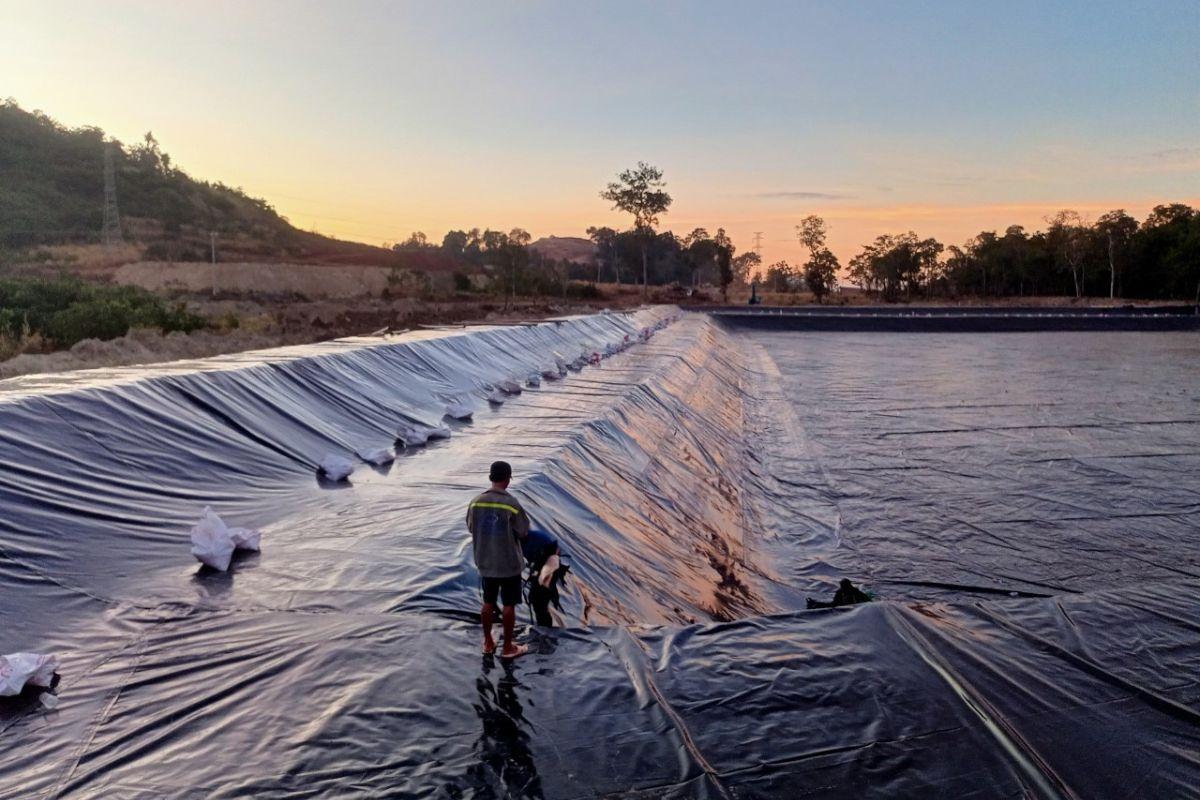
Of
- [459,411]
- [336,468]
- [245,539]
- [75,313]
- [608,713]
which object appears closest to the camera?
[608,713]

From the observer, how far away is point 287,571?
501 cm

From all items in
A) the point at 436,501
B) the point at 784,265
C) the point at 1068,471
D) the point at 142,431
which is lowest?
the point at 1068,471

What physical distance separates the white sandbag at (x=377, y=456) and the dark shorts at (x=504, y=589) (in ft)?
14.8

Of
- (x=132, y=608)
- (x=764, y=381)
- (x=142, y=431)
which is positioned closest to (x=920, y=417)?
(x=764, y=381)

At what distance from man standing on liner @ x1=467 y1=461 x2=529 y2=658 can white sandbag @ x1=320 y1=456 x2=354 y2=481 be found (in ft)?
12.8

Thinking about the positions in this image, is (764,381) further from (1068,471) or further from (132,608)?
(132,608)

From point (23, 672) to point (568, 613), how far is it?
8.40ft

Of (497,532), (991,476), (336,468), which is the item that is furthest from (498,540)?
(991,476)

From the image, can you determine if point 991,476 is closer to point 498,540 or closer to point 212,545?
point 498,540

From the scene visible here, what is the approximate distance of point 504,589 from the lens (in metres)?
3.88

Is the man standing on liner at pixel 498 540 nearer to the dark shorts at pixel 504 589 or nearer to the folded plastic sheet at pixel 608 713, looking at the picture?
the dark shorts at pixel 504 589

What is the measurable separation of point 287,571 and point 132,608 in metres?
0.84

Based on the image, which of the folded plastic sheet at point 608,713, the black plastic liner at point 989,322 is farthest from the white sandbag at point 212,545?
the black plastic liner at point 989,322

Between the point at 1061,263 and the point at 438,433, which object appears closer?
the point at 438,433
